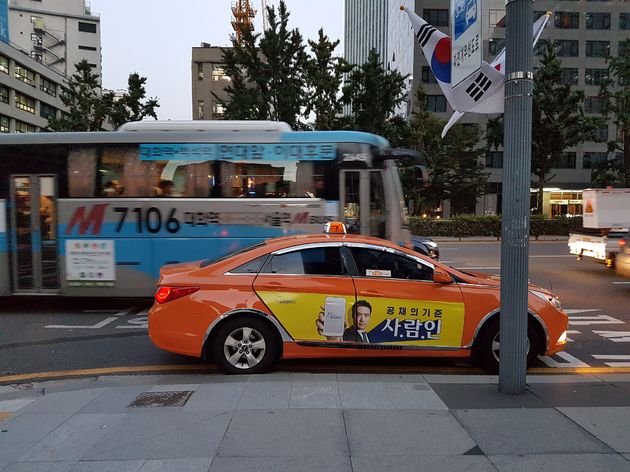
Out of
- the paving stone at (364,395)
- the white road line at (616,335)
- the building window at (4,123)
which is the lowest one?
the white road line at (616,335)

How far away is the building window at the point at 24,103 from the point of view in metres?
54.5

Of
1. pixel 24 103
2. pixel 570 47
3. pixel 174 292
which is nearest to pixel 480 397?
pixel 174 292

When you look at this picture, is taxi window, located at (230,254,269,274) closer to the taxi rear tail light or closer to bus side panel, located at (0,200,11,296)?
the taxi rear tail light

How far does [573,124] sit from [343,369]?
30923 millimetres

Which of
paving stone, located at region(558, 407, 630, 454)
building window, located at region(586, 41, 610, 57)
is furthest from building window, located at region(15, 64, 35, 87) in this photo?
paving stone, located at region(558, 407, 630, 454)

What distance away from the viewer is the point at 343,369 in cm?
577

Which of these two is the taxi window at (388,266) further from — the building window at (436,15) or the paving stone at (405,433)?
the building window at (436,15)

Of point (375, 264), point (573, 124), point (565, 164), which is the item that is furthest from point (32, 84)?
point (375, 264)

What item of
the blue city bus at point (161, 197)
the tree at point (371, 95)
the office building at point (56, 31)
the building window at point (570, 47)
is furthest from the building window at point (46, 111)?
the building window at point (570, 47)

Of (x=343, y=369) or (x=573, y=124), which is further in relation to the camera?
(x=573, y=124)

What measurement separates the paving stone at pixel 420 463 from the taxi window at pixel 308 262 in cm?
238

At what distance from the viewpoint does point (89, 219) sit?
8906 millimetres

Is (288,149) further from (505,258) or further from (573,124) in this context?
(573,124)

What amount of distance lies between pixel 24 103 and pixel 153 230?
191 feet
